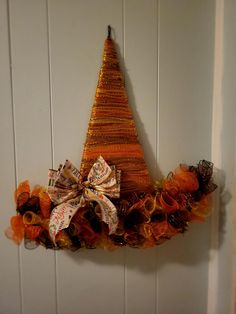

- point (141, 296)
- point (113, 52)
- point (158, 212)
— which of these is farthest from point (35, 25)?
point (141, 296)

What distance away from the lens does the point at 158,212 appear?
1.92 feet

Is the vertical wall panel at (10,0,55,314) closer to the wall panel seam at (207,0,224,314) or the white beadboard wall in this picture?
the white beadboard wall

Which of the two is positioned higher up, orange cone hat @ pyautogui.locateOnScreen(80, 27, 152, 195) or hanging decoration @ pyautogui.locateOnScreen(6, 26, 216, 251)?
orange cone hat @ pyautogui.locateOnScreen(80, 27, 152, 195)

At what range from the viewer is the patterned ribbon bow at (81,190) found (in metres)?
0.53

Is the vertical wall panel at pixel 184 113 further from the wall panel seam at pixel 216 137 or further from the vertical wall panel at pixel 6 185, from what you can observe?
the vertical wall panel at pixel 6 185

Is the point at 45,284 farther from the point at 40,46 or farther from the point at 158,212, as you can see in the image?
the point at 40,46

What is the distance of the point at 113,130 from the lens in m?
0.60

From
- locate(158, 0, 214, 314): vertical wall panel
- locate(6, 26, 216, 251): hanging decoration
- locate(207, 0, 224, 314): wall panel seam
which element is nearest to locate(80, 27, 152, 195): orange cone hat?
locate(6, 26, 216, 251): hanging decoration

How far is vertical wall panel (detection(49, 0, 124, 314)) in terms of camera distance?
1.94ft

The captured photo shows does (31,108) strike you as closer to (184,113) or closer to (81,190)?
(81,190)

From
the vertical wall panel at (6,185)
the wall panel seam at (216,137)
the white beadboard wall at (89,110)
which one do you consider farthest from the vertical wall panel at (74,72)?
the wall panel seam at (216,137)

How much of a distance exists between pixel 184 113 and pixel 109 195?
0.31 meters

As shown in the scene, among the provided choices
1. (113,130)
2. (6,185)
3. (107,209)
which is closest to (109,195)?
(107,209)

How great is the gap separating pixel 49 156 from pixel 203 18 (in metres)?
0.56
